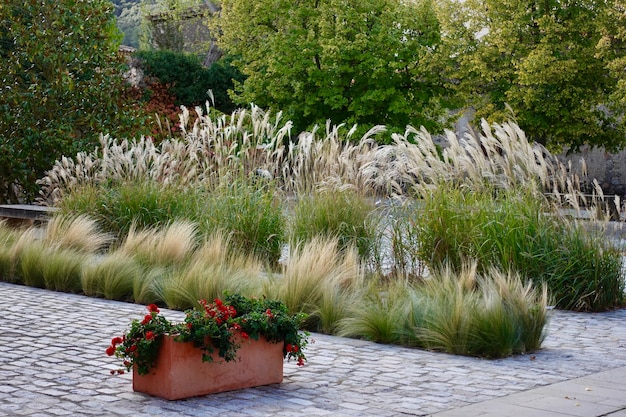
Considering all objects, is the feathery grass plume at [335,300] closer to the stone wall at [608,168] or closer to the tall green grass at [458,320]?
the tall green grass at [458,320]

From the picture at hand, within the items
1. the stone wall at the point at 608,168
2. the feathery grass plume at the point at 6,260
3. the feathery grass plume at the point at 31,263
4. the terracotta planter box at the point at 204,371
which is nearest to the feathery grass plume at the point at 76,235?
the feathery grass plume at the point at 31,263

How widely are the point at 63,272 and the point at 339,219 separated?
3241 mm

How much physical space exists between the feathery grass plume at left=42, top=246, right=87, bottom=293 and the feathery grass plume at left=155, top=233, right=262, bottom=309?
1.22 m

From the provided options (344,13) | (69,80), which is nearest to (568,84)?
(344,13)

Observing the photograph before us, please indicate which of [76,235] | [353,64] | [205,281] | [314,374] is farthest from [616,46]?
[314,374]

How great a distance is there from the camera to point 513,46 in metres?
27.6

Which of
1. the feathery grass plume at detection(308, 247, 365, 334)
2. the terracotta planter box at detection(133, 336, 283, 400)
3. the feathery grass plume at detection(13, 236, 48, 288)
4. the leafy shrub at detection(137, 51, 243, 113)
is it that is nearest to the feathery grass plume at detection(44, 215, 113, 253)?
the feathery grass plume at detection(13, 236, 48, 288)

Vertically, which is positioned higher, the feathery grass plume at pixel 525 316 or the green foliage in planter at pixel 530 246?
the green foliage in planter at pixel 530 246

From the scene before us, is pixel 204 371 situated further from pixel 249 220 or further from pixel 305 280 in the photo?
pixel 249 220

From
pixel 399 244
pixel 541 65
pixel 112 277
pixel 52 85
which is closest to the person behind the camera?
pixel 112 277

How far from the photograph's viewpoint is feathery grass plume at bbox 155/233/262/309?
9.10 m

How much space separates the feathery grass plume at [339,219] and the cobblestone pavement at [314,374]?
2.71 m

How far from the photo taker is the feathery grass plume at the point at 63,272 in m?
10.7

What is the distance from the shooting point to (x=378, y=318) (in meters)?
→ 7.89
